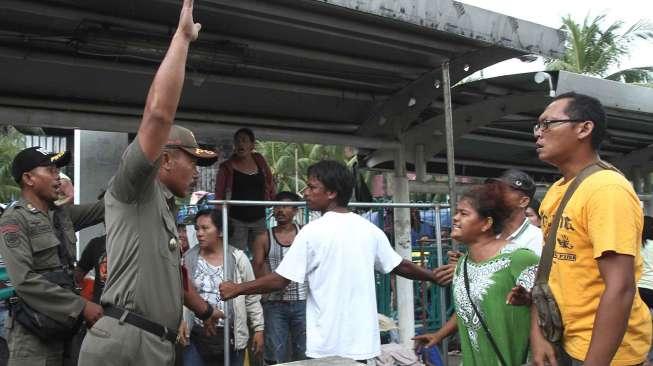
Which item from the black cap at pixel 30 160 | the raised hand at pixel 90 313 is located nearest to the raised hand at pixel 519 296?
the raised hand at pixel 90 313

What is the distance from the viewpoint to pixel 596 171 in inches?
90.7

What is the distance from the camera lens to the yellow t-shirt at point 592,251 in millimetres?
2125

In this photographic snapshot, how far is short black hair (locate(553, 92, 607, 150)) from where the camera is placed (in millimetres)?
2395

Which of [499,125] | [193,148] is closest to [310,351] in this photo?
[193,148]

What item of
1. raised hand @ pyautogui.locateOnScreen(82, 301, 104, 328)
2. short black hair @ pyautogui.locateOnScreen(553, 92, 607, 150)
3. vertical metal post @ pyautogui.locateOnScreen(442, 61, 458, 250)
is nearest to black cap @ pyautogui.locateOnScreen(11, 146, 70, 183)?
raised hand @ pyautogui.locateOnScreen(82, 301, 104, 328)

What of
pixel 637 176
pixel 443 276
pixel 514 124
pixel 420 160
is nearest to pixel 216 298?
pixel 443 276

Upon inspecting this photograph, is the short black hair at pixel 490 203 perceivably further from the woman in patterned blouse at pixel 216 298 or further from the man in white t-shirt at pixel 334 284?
the woman in patterned blouse at pixel 216 298

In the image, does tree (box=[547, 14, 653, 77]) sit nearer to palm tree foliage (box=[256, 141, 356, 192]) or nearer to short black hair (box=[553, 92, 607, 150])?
palm tree foliage (box=[256, 141, 356, 192])

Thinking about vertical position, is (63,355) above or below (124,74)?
below

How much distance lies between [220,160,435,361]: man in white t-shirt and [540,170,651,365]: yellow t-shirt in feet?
3.86

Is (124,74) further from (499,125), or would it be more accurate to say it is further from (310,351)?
(499,125)

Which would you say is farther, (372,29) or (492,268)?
(372,29)

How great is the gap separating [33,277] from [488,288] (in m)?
2.37

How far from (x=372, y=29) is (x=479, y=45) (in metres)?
0.89
